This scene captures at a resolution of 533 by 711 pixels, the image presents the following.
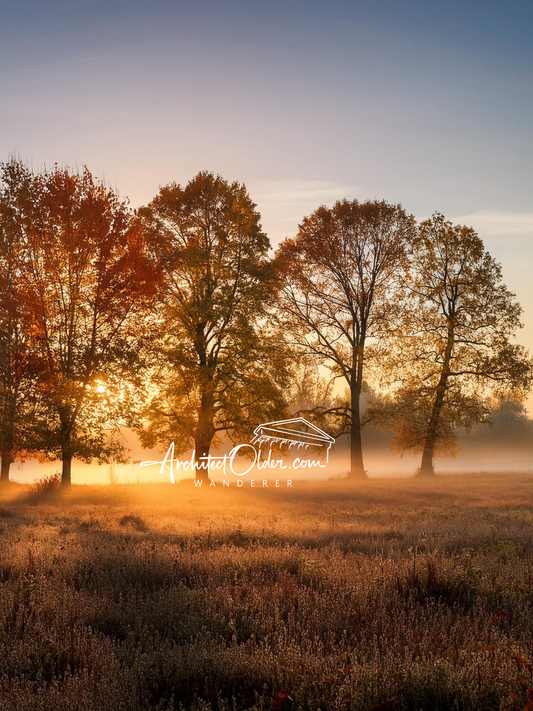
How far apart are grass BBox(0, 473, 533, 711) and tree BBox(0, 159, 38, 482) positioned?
8.41 meters

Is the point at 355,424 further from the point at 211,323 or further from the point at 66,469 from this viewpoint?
the point at 66,469

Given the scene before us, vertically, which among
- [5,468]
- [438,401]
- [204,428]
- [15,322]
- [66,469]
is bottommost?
[5,468]

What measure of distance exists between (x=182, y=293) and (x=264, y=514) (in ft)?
36.2

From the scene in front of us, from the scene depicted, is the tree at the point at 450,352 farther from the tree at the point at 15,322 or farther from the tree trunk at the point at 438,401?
the tree at the point at 15,322

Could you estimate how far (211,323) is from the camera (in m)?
21.5

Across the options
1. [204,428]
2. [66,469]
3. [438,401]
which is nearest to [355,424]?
[438,401]

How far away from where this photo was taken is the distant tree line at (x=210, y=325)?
18016mm

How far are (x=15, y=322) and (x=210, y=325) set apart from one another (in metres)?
7.21

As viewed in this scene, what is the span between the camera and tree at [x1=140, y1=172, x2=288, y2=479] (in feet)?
68.5

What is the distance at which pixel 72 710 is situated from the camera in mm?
3459

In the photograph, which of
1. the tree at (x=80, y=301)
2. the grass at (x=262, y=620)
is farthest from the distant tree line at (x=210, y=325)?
the grass at (x=262, y=620)

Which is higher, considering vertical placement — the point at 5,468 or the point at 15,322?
the point at 15,322

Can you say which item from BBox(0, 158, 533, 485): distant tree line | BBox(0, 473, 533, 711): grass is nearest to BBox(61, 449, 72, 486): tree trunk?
BBox(0, 158, 533, 485): distant tree line

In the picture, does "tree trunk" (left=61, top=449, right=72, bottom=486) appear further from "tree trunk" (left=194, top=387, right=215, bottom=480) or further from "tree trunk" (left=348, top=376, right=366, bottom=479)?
"tree trunk" (left=348, top=376, right=366, bottom=479)
